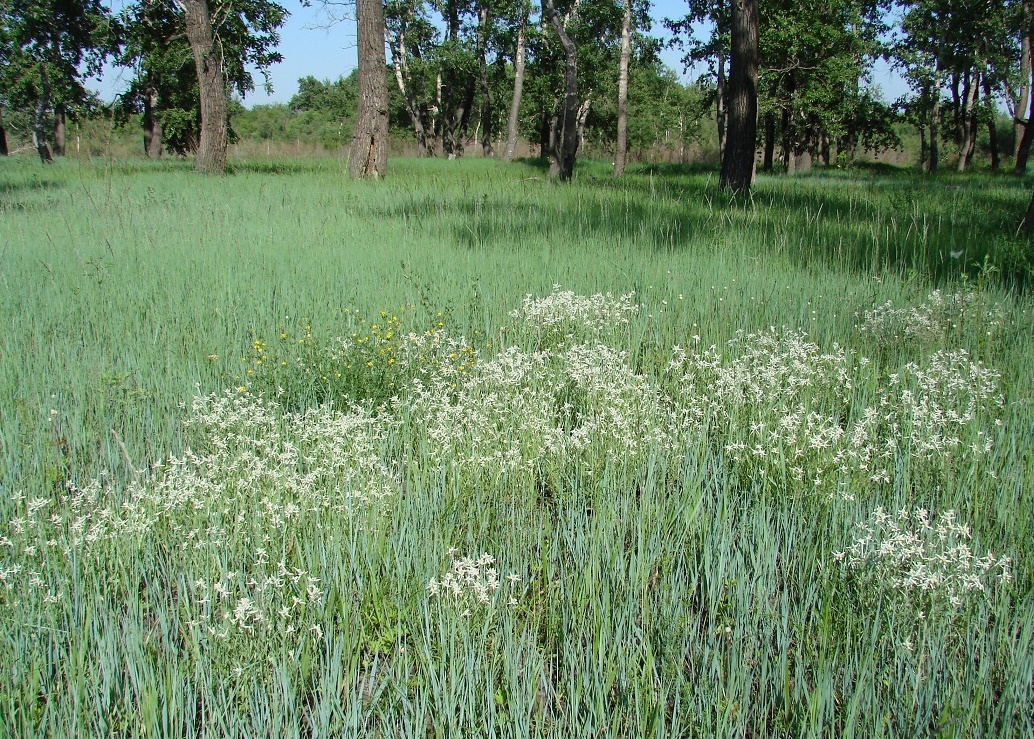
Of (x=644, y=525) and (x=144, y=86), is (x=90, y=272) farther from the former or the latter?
(x=144, y=86)

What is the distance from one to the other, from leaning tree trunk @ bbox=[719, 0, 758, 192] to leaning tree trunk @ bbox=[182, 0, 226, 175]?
11180mm

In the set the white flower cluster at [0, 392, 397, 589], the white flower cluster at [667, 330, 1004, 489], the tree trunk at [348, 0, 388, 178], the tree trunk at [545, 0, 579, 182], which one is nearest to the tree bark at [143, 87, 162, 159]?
the tree trunk at [348, 0, 388, 178]

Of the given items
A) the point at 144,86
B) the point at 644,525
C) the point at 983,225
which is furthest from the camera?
the point at 144,86

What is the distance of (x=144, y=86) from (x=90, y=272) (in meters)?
30.1

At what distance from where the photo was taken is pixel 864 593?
2.07m

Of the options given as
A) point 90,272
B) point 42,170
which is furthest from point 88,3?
point 90,272

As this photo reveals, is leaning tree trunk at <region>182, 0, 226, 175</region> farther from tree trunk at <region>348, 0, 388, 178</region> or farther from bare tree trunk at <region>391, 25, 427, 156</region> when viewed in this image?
bare tree trunk at <region>391, 25, 427, 156</region>

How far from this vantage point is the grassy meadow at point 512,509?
1837mm

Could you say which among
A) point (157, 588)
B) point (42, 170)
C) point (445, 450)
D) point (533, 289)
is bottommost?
point (157, 588)

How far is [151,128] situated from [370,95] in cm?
2584

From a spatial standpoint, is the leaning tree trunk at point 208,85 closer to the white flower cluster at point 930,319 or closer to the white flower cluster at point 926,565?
the white flower cluster at point 930,319

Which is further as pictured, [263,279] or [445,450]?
[263,279]

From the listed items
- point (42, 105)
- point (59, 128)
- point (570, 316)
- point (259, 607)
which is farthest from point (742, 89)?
point (59, 128)

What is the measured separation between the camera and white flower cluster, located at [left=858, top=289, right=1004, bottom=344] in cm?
436
